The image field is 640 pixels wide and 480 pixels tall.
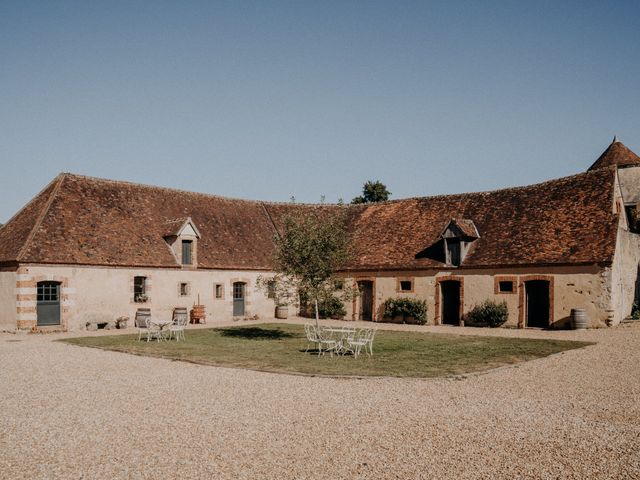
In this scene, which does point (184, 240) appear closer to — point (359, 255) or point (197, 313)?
point (197, 313)

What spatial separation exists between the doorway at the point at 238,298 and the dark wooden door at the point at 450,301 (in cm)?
1032

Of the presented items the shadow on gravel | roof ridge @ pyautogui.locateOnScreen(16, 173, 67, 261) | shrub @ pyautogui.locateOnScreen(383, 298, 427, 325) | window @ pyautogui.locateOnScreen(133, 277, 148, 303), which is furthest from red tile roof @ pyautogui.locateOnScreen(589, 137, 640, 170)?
roof ridge @ pyautogui.locateOnScreen(16, 173, 67, 261)

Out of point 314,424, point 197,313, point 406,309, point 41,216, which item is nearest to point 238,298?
point 197,313

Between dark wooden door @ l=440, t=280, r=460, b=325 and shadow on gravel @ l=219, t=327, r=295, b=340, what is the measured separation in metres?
8.34

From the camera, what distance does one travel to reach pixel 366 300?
29.3 meters

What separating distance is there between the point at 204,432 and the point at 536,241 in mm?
20494

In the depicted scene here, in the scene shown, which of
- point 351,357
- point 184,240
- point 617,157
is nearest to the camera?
point 351,357

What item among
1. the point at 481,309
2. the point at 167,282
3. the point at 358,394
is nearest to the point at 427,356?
the point at 358,394

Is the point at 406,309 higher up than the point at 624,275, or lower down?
lower down

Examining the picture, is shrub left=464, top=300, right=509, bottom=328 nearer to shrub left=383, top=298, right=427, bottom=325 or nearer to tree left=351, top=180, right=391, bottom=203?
shrub left=383, top=298, right=427, bottom=325

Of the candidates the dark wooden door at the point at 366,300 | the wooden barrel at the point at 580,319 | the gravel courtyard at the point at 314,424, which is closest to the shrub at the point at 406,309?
the dark wooden door at the point at 366,300

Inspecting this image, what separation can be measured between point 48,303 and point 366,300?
49.8 ft

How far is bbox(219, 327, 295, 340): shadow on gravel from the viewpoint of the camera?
20344 millimetres

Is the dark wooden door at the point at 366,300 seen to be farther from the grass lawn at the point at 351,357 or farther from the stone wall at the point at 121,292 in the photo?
the grass lawn at the point at 351,357
